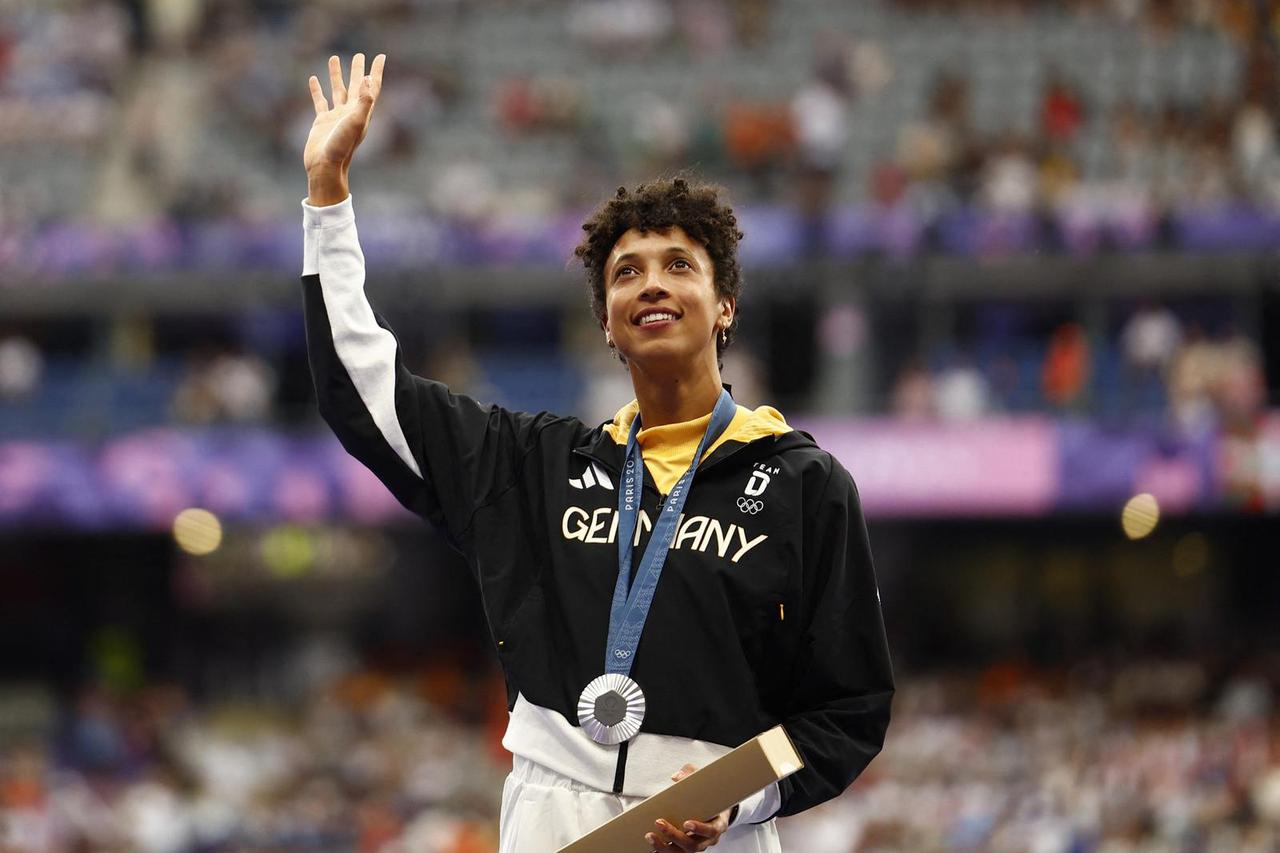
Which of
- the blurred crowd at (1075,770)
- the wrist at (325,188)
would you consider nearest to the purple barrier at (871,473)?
the blurred crowd at (1075,770)

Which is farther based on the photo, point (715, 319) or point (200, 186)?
point (200, 186)

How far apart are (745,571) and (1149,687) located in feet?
47.0

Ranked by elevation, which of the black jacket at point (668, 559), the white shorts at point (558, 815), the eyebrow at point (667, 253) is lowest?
the white shorts at point (558, 815)

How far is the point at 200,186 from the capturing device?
19.7m

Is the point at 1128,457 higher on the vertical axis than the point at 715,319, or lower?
lower

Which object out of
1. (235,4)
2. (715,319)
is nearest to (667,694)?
(715,319)

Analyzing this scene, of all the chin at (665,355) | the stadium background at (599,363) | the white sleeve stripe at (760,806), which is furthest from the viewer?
the stadium background at (599,363)

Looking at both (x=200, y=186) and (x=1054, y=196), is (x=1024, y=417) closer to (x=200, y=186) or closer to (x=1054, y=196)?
(x=1054, y=196)

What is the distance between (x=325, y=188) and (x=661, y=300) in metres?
0.72

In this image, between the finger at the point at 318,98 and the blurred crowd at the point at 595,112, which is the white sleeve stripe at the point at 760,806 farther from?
the blurred crowd at the point at 595,112

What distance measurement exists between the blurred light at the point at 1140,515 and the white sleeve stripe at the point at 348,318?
14.4 metres

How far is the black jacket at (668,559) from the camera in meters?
3.33

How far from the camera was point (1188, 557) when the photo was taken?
18797 millimetres

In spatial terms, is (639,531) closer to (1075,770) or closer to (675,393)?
(675,393)
